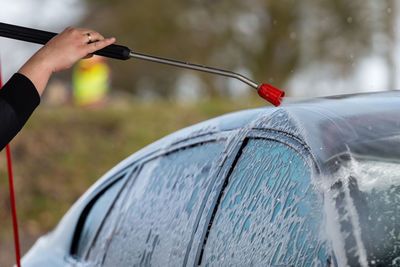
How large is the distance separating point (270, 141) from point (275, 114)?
104mm

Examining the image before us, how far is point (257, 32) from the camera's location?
67.7 ft

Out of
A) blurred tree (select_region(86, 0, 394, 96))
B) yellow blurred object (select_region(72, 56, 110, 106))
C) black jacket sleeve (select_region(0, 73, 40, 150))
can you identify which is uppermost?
blurred tree (select_region(86, 0, 394, 96))

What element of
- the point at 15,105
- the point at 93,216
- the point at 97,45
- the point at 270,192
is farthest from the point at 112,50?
the point at 93,216

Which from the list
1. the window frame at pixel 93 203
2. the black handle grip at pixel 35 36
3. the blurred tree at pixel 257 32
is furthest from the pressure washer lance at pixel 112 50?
the blurred tree at pixel 257 32

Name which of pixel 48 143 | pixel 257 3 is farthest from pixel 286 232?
pixel 257 3

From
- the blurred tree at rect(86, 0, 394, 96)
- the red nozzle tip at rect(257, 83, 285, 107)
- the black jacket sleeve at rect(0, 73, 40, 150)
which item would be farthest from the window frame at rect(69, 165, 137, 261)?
the blurred tree at rect(86, 0, 394, 96)

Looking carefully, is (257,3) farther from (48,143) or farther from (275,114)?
(275,114)

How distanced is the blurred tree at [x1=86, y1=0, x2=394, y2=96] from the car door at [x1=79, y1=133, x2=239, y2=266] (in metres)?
16.7

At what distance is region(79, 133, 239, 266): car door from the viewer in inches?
99.5

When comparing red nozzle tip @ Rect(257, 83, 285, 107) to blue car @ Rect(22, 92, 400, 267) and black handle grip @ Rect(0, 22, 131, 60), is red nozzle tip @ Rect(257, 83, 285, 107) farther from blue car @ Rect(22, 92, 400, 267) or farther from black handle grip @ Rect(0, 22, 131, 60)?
black handle grip @ Rect(0, 22, 131, 60)

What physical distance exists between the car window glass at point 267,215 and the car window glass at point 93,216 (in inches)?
41.5

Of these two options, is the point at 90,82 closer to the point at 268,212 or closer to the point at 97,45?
the point at 97,45

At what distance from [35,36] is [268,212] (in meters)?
0.83

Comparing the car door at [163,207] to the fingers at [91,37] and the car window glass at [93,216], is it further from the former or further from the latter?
the fingers at [91,37]
